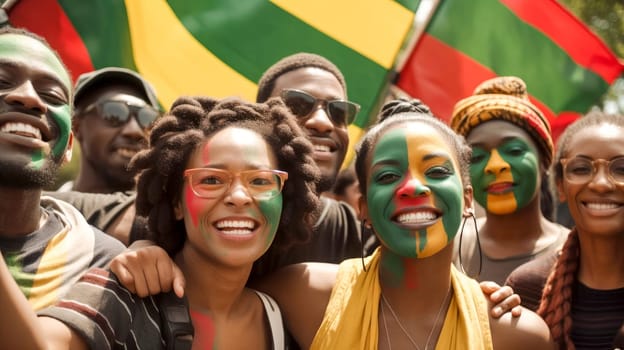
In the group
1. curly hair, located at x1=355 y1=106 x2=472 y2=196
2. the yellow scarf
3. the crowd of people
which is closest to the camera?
the crowd of people

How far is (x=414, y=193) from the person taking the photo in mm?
3346

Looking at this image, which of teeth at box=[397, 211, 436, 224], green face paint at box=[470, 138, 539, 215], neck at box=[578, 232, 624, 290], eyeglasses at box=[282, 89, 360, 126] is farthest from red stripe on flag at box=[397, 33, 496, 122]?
teeth at box=[397, 211, 436, 224]

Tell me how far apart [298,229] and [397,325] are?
0.61 meters

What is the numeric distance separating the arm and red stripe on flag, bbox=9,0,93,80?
3.35 metres

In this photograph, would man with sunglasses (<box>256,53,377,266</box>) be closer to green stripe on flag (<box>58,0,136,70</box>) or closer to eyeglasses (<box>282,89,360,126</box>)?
eyeglasses (<box>282,89,360,126</box>)

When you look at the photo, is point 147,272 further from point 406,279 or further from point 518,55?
point 518,55

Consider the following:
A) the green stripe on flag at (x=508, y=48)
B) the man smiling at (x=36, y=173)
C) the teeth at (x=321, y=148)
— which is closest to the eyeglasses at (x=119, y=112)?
the teeth at (x=321, y=148)

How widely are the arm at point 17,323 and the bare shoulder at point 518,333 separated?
5.77 feet

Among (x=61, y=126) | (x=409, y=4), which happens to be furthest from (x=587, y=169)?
(x=409, y=4)

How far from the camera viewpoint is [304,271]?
3543 millimetres

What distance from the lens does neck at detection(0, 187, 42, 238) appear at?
3422 millimetres

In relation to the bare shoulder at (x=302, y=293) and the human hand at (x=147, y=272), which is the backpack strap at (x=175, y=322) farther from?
the bare shoulder at (x=302, y=293)

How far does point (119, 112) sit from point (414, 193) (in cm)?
250

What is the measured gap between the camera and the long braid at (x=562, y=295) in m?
3.60
